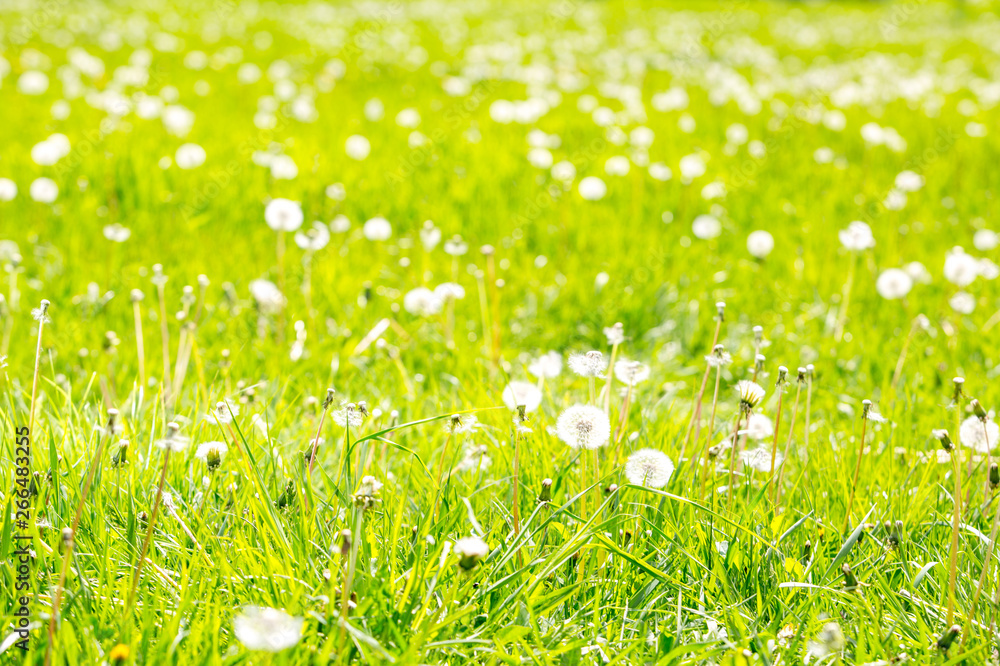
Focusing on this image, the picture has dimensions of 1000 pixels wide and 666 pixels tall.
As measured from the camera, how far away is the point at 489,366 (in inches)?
118

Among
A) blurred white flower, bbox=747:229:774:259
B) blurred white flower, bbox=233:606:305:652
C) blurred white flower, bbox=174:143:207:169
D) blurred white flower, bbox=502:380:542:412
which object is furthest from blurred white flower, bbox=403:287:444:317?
blurred white flower, bbox=174:143:207:169

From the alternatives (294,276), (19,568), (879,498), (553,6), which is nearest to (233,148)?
(294,276)

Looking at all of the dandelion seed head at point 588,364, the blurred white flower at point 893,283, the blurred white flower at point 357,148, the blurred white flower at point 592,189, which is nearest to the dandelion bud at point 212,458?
the dandelion seed head at point 588,364

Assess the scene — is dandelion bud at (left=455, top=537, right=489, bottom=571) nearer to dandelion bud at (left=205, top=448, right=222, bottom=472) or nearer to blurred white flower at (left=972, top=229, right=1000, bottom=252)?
dandelion bud at (left=205, top=448, right=222, bottom=472)

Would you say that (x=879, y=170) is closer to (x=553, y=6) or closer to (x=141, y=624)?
(x=141, y=624)

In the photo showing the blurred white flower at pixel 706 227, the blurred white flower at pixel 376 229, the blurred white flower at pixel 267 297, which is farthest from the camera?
the blurred white flower at pixel 706 227

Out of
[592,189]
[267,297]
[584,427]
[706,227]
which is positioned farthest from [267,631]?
[592,189]

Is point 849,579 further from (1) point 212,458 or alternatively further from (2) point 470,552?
(1) point 212,458

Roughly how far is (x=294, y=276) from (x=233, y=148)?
5.82 ft

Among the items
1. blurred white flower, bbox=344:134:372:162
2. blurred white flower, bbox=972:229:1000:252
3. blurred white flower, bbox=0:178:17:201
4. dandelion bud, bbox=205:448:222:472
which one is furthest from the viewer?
blurred white flower, bbox=344:134:372:162

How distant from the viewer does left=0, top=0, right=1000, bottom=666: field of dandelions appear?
66.7 inches

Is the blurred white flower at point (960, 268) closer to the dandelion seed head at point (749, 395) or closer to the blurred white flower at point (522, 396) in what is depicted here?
the dandelion seed head at point (749, 395)

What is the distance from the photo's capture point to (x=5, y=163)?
4.41 meters

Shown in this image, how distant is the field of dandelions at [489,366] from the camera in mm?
1693
